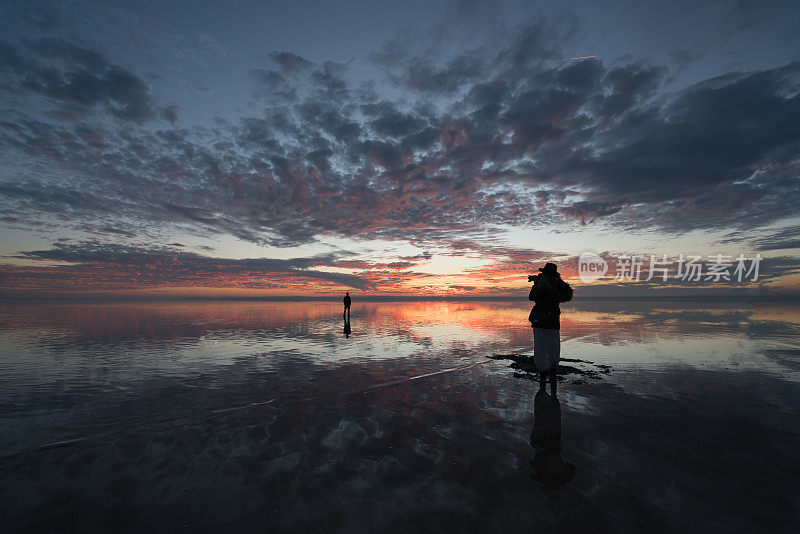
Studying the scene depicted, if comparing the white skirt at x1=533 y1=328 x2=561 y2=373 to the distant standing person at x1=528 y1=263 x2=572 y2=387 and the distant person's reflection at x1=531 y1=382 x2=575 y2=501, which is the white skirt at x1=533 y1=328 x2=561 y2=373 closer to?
the distant standing person at x1=528 y1=263 x2=572 y2=387

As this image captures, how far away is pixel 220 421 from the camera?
24.5 ft

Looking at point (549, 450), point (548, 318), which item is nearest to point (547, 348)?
point (548, 318)

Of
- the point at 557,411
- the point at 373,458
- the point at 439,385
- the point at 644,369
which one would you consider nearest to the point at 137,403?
the point at 373,458

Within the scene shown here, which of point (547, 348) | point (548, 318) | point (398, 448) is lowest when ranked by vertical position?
point (398, 448)

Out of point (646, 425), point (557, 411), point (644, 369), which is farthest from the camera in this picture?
point (644, 369)

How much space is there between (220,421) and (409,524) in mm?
5388

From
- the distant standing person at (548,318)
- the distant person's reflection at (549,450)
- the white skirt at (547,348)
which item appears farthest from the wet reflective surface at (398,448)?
the distant standing person at (548,318)

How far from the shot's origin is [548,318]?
31.9 feet

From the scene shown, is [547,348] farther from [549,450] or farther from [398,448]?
[398,448]

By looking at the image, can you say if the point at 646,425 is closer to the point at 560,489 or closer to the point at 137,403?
the point at 560,489

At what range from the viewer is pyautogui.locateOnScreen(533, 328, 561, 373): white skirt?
9.58 meters

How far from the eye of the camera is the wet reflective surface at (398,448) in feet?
13.8

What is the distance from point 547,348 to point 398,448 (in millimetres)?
5652

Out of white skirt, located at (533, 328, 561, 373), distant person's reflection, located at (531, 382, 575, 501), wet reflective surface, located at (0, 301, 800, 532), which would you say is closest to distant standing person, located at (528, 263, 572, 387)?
white skirt, located at (533, 328, 561, 373)
